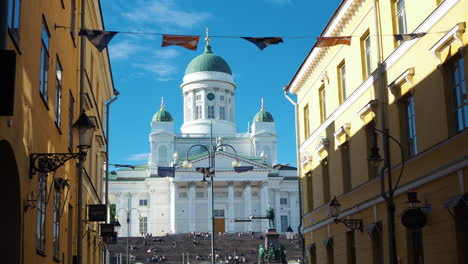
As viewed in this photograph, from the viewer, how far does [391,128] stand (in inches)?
830

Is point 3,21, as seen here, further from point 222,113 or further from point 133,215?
point 222,113

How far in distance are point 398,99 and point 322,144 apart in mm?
8668

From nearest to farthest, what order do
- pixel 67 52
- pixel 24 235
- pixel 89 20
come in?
pixel 24 235 → pixel 67 52 → pixel 89 20

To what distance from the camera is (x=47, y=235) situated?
16031mm

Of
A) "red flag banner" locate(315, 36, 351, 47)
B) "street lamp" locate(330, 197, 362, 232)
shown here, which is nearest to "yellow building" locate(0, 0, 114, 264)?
"red flag banner" locate(315, 36, 351, 47)

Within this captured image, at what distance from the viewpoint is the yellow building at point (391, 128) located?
16.9 m

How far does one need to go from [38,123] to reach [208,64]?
102m

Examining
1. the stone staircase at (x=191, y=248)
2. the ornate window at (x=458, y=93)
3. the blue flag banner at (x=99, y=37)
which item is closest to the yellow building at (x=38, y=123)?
the blue flag banner at (x=99, y=37)

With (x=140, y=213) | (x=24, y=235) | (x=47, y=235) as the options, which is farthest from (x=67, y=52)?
(x=140, y=213)

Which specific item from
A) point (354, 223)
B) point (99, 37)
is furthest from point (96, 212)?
point (354, 223)

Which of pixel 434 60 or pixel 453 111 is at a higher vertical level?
pixel 434 60

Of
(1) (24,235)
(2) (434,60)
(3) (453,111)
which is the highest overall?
(2) (434,60)

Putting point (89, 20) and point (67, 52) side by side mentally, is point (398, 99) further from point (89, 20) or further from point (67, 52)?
point (89, 20)

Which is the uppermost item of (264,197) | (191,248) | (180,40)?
(264,197)
